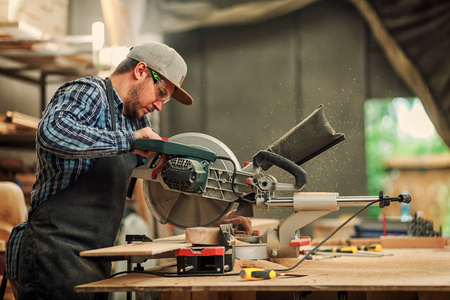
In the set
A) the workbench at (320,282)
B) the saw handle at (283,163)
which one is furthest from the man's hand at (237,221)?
the saw handle at (283,163)

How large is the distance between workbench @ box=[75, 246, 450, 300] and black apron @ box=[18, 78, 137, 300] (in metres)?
0.17

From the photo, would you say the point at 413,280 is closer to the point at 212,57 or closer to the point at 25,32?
the point at 25,32

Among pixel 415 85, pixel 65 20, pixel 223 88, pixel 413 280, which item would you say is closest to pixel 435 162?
pixel 415 85

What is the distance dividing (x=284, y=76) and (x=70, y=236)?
117 inches

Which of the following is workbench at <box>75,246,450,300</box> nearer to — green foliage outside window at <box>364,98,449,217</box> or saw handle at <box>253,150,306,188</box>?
saw handle at <box>253,150,306,188</box>

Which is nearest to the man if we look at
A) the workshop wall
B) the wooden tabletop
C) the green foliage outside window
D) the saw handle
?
the wooden tabletop

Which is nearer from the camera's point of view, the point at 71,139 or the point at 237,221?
the point at 71,139

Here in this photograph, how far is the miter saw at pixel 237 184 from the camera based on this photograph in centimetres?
170

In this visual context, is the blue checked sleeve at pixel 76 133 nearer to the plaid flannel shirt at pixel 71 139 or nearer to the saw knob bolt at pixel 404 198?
the plaid flannel shirt at pixel 71 139

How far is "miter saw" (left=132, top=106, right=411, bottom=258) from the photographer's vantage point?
170 centimetres

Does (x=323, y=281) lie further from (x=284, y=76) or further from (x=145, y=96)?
(x=284, y=76)

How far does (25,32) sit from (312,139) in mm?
2179

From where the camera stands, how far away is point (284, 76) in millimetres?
4289

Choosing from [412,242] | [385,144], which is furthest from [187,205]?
[385,144]
